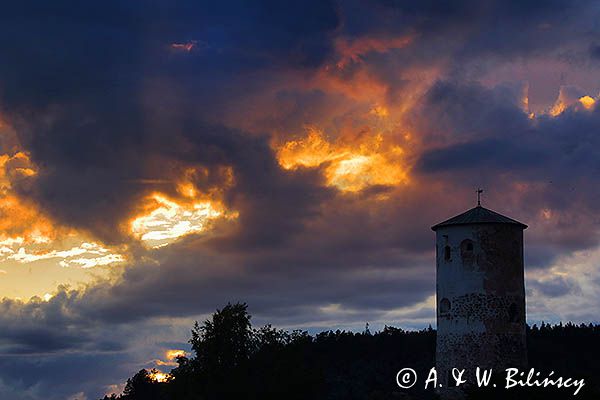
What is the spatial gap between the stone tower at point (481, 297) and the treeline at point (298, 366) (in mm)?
3497

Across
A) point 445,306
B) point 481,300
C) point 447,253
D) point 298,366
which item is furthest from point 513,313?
point 298,366

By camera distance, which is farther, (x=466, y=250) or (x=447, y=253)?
(x=447, y=253)

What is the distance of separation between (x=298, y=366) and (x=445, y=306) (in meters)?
9.50

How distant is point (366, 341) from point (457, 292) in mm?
55524

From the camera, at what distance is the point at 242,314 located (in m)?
56.0

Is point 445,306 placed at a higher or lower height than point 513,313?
higher

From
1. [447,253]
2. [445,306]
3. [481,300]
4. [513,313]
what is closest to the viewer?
[481,300]

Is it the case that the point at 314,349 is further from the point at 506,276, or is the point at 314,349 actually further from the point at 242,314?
the point at 506,276

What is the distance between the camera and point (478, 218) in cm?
5075

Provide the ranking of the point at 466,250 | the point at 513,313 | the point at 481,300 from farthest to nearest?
the point at 466,250
the point at 513,313
the point at 481,300

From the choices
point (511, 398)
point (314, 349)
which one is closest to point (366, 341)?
point (314, 349)

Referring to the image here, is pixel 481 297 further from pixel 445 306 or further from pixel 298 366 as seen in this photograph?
pixel 298 366

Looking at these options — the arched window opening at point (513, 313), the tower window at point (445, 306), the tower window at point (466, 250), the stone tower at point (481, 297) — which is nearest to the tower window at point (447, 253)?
the stone tower at point (481, 297)

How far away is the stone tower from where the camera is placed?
4912 cm
